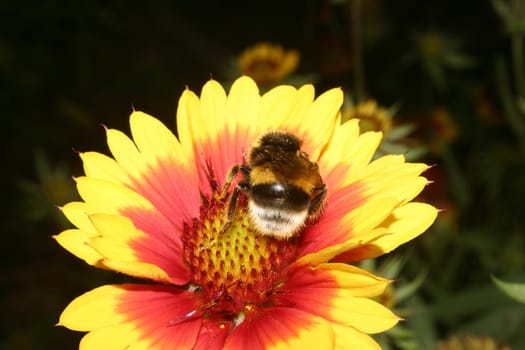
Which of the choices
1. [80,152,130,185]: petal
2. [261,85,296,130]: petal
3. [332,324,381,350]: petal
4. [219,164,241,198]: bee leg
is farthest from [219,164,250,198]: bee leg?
[332,324,381,350]: petal

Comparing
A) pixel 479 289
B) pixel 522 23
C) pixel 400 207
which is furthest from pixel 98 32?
pixel 400 207

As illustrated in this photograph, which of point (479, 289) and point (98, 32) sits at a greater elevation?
point (98, 32)

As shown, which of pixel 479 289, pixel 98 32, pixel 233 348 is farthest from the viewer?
pixel 98 32

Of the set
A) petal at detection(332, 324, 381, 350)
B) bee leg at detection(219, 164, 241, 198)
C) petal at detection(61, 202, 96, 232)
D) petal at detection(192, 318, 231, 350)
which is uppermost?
petal at detection(61, 202, 96, 232)

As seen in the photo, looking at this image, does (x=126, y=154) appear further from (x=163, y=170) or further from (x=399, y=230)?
(x=399, y=230)

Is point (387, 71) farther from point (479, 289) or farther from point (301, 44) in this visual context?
point (479, 289)

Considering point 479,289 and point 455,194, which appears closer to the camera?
point 479,289

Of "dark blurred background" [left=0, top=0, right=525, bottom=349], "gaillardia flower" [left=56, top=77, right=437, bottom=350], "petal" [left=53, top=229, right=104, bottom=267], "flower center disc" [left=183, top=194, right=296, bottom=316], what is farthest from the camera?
"dark blurred background" [left=0, top=0, right=525, bottom=349]

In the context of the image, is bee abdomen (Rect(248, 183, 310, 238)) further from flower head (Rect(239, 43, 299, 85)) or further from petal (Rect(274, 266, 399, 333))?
flower head (Rect(239, 43, 299, 85))

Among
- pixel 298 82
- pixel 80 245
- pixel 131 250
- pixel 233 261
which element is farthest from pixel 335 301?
pixel 298 82
